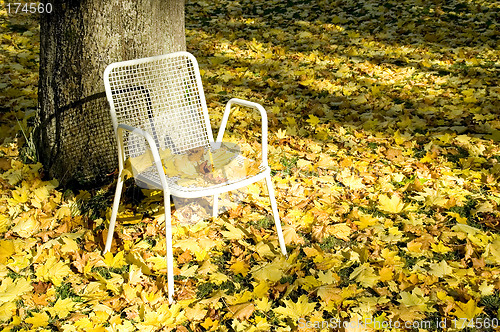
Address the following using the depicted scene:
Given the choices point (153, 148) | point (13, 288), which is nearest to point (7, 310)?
point (13, 288)

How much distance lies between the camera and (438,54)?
547 cm

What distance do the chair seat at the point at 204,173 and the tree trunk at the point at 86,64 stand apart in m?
0.70

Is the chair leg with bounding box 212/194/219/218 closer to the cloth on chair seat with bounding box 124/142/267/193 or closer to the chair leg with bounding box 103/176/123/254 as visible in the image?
the cloth on chair seat with bounding box 124/142/267/193

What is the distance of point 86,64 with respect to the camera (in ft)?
9.37

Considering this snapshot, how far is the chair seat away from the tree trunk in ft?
2.29

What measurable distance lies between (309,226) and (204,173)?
787mm

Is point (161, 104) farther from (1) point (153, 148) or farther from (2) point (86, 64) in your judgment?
(1) point (153, 148)

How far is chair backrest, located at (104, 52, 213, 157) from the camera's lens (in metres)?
2.79

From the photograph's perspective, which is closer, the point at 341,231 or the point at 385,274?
the point at 385,274

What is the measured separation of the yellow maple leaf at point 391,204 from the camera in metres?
2.97

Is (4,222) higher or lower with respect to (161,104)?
lower

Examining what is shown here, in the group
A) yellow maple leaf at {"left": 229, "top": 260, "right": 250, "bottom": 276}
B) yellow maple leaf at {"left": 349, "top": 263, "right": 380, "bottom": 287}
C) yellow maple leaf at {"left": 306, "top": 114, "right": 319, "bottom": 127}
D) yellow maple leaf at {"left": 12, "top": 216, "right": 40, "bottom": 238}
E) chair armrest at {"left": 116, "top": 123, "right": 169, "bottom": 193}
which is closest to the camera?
chair armrest at {"left": 116, "top": 123, "right": 169, "bottom": 193}

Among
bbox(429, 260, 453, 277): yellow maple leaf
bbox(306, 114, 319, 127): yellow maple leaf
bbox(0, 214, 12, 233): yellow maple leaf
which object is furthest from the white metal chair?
bbox(306, 114, 319, 127): yellow maple leaf

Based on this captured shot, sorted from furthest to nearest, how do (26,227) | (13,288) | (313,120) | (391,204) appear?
(313,120) < (391,204) < (26,227) < (13,288)
